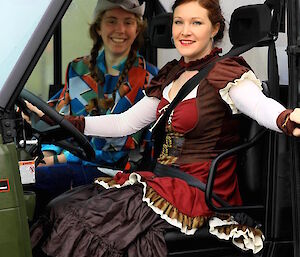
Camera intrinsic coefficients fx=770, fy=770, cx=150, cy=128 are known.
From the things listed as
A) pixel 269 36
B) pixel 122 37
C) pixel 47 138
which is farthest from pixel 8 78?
pixel 122 37

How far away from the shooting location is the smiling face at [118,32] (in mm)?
3943

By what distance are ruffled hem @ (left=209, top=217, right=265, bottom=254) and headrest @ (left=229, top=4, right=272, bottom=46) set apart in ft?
2.37

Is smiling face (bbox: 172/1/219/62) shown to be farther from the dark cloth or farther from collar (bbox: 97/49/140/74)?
collar (bbox: 97/49/140/74)

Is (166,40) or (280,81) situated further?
(166,40)

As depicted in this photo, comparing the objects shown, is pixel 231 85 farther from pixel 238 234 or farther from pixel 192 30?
pixel 238 234

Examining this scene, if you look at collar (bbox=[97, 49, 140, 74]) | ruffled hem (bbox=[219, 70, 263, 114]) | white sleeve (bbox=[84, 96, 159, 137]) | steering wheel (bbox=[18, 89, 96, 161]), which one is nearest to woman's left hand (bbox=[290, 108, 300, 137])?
ruffled hem (bbox=[219, 70, 263, 114])

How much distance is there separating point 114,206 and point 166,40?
108 centimetres

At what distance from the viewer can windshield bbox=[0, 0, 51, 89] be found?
2.62 m

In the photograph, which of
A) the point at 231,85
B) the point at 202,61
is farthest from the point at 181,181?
the point at 202,61

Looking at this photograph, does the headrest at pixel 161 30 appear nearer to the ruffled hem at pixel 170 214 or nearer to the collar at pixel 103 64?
the collar at pixel 103 64

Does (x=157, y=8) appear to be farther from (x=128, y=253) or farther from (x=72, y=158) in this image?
(x=128, y=253)

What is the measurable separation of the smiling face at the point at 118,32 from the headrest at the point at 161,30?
1.02 feet

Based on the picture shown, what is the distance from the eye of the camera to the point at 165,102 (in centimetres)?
321

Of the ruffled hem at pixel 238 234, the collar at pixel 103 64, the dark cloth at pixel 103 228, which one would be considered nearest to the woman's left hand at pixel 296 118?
the ruffled hem at pixel 238 234
